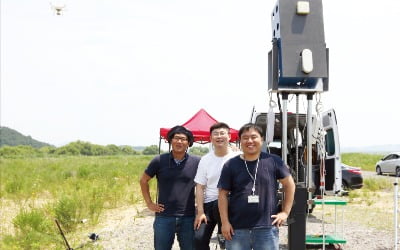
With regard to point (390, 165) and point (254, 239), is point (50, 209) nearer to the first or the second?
point (254, 239)

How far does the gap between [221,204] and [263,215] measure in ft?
1.10

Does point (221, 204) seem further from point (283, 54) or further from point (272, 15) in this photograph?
point (272, 15)

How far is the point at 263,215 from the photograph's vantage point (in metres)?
4.04

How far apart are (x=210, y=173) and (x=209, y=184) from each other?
13cm

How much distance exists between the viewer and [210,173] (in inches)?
185

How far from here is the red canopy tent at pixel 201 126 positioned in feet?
37.3

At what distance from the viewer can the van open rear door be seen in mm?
9359

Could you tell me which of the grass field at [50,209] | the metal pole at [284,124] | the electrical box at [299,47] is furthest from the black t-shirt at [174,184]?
the grass field at [50,209]

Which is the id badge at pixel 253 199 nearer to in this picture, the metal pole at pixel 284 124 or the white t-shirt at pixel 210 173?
the white t-shirt at pixel 210 173

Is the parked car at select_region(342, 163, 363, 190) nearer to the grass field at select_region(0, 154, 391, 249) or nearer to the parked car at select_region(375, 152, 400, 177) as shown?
the grass field at select_region(0, 154, 391, 249)

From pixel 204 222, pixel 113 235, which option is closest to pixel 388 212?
pixel 113 235

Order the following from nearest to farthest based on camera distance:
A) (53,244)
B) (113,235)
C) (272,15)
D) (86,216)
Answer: (272,15), (53,244), (113,235), (86,216)

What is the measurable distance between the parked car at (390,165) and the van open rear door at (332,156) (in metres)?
18.1

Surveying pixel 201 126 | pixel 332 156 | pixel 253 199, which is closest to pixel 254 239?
pixel 253 199
